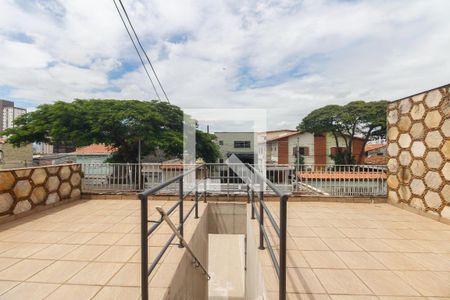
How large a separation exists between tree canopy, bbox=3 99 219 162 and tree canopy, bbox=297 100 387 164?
55.5ft

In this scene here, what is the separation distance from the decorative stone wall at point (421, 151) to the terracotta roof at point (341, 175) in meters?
0.45

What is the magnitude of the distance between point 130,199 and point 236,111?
7.27 meters

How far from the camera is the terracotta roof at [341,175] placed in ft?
18.2

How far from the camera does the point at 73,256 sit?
2.58 meters

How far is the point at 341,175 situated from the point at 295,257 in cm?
397

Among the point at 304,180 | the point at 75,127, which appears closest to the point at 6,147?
the point at 75,127

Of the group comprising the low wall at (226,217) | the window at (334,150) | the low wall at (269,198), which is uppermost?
the window at (334,150)

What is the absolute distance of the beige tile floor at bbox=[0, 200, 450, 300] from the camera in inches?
77.6

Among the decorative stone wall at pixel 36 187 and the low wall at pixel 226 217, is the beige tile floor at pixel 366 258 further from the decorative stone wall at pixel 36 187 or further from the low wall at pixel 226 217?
the decorative stone wall at pixel 36 187

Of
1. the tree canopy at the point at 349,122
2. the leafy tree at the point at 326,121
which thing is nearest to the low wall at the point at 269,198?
the tree canopy at the point at 349,122

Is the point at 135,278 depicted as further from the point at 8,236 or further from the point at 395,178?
the point at 395,178

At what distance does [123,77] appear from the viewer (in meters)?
13.1

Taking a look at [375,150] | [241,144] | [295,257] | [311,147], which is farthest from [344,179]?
[375,150]

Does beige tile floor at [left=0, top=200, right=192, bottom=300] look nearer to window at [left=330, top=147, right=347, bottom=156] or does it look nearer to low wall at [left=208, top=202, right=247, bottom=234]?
low wall at [left=208, top=202, right=247, bottom=234]
